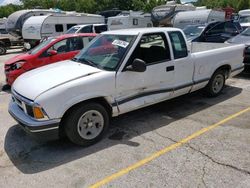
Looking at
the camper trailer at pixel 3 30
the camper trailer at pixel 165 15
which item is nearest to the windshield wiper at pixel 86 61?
the camper trailer at pixel 165 15

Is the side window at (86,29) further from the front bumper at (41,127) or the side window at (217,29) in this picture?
the front bumper at (41,127)

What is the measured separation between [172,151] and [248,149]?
1133mm

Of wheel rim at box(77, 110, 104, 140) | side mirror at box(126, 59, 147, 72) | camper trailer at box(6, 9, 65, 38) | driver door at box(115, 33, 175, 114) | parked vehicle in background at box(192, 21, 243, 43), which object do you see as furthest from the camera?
camper trailer at box(6, 9, 65, 38)

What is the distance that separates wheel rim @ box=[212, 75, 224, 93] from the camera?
614 centimetres

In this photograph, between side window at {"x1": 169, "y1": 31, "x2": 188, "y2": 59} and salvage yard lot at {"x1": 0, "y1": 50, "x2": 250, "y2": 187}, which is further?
side window at {"x1": 169, "y1": 31, "x2": 188, "y2": 59}

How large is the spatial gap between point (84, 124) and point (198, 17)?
1512 centimetres

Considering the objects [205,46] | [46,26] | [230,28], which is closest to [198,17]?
[230,28]

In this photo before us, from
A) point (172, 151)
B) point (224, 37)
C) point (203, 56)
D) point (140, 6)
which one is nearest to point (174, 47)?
point (203, 56)

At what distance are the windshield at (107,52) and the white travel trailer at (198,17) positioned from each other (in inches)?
514

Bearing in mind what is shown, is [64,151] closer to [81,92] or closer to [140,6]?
[81,92]

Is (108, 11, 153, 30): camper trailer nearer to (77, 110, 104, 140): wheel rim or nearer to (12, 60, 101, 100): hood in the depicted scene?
(12, 60, 101, 100): hood

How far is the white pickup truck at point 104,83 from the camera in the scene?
3.69 metres

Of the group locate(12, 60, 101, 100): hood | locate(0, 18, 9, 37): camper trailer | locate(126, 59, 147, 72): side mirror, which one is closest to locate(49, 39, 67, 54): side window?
locate(12, 60, 101, 100): hood

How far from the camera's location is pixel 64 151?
4.00 metres
